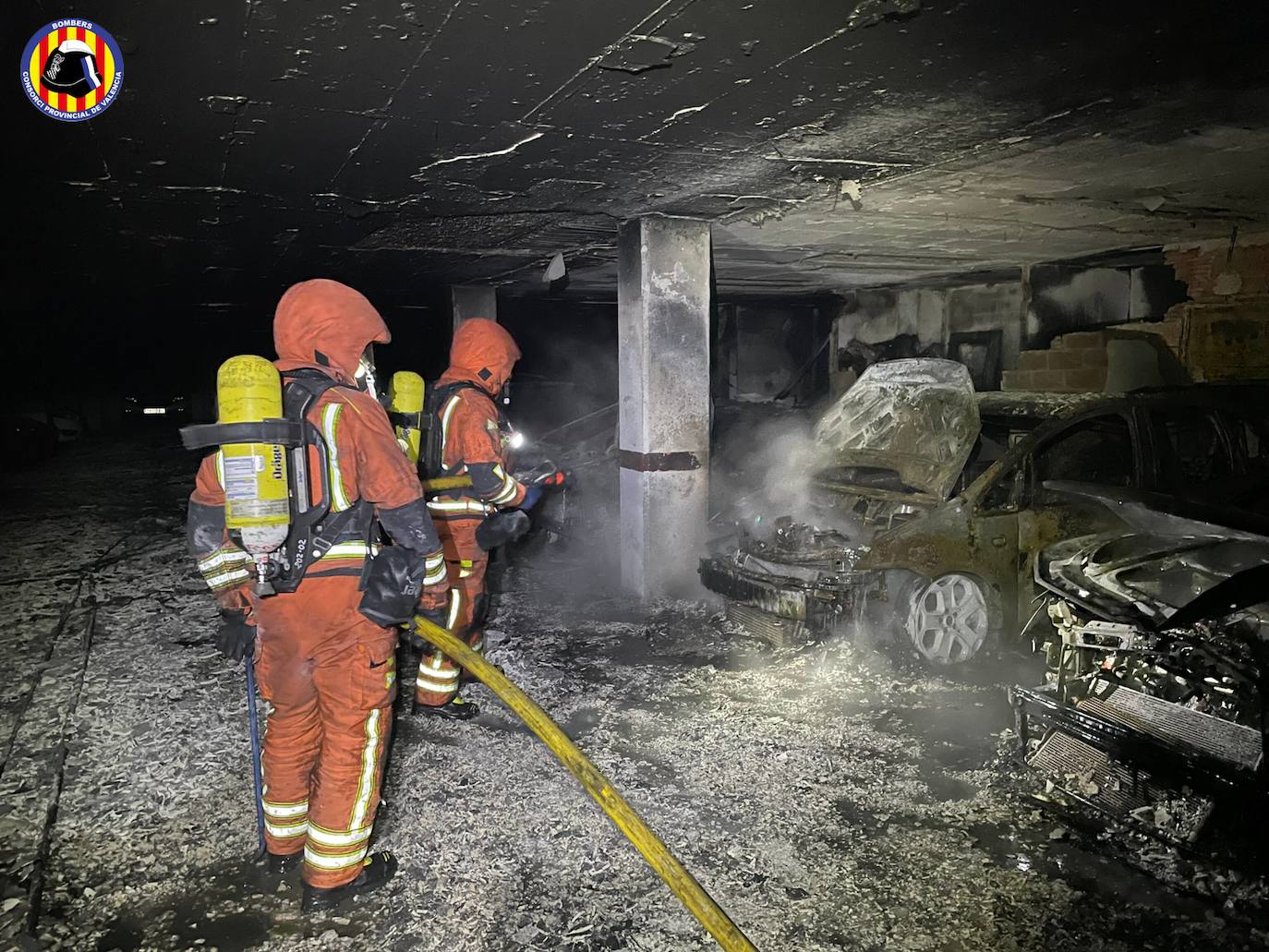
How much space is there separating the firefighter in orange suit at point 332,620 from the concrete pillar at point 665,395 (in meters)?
3.43

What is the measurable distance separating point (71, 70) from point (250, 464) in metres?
2.15

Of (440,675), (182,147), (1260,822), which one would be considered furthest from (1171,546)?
(182,147)

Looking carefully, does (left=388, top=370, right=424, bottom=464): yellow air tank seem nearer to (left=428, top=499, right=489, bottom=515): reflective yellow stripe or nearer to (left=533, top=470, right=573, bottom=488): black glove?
(left=428, top=499, right=489, bottom=515): reflective yellow stripe

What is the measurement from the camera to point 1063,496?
4488 mm

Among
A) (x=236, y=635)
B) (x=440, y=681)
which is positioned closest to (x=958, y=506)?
(x=440, y=681)

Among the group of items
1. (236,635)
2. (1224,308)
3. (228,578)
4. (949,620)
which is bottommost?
(949,620)

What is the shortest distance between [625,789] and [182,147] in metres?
4.25

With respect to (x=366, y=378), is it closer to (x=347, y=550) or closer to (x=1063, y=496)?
(x=347, y=550)

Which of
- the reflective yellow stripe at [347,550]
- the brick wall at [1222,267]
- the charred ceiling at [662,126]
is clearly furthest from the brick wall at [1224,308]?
the reflective yellow stripe at [347,550]

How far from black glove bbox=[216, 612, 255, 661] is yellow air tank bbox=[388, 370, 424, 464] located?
198 centimetres

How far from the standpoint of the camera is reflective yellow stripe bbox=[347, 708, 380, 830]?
2.64 m

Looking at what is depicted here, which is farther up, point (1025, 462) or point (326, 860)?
point (1025, 462)

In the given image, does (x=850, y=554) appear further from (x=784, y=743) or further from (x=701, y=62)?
(x=701, y=62)

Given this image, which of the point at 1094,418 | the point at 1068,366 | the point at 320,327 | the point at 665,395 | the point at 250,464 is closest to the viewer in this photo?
the point at 250,464
